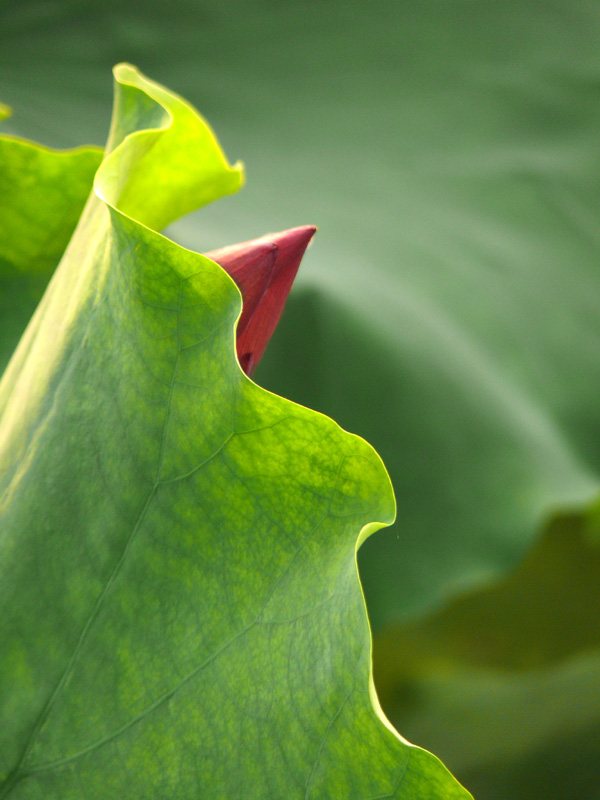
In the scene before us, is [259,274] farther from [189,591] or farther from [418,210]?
[418,210]

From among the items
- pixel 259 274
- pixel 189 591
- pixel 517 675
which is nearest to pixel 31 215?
pixel 259 274

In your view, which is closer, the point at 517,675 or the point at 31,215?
the point at 31,215

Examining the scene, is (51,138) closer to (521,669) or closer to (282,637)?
(282,637)

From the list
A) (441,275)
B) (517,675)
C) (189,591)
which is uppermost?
(189,591)

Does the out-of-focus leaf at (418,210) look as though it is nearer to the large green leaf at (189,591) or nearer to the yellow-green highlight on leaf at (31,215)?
the yellow-green highlight on leaf at (31,215)

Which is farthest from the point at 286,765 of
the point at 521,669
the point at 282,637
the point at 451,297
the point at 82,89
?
the point at 82,89

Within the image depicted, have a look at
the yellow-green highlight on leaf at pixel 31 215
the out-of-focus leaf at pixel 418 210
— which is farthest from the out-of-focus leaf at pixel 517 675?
the yellow-green highlight on leaf at pixel 31 215

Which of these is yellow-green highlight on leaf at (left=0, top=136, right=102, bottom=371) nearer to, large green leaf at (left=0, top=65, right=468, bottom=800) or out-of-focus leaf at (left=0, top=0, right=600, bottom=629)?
out-of-focus leaf at (left=0, top=0, right=600, bottom=629)
